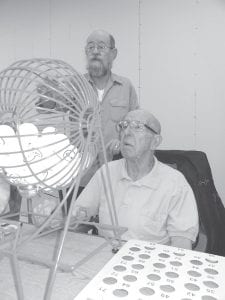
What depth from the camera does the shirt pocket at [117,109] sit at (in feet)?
6.47

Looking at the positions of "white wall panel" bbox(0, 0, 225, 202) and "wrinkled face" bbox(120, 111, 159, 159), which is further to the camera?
"white wall panel" bbox(0, 0, 225, 202)

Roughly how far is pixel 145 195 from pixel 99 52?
970 mm

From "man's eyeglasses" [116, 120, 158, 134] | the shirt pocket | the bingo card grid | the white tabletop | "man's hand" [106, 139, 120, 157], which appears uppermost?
the shirt pocket

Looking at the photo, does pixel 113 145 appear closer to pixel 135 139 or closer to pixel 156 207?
pixel 135 139

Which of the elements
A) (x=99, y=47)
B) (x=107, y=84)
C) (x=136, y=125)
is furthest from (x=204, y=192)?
(x=99, y=47)

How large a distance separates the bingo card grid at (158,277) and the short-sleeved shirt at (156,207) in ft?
1.55

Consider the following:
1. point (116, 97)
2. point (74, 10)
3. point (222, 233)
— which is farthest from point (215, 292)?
point (74, 10)

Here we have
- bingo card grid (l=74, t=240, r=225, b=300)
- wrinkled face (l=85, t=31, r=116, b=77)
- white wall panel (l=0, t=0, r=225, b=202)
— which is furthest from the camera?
white wall panel (l=0, t=0, r=225, b=202)

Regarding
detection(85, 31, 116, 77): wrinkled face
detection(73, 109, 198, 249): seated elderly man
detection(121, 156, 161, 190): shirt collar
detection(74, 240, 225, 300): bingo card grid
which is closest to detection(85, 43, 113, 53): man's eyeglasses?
detection(85, 31, 116, 77): wrinkled face

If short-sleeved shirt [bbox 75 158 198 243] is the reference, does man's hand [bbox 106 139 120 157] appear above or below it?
above

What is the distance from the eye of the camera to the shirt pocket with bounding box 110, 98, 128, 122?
1973 millimetres

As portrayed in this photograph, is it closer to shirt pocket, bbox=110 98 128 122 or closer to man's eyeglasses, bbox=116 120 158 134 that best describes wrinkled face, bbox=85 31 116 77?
shirt pocket, bbox=110 98 128 122

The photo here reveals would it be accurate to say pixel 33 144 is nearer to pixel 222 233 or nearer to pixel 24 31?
pixel 222 233

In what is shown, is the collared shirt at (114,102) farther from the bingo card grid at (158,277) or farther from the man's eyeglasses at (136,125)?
the bingo card grid at (158,277)
